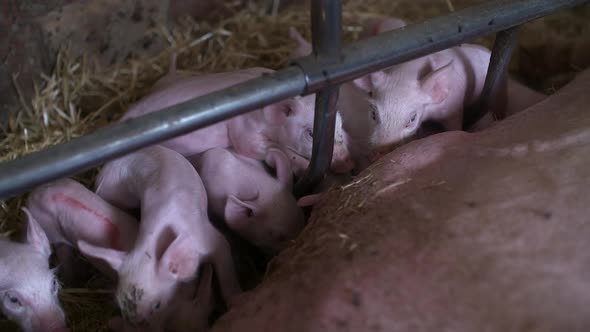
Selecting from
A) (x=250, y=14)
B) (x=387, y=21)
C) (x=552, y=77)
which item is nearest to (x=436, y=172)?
(x=387, y=21)

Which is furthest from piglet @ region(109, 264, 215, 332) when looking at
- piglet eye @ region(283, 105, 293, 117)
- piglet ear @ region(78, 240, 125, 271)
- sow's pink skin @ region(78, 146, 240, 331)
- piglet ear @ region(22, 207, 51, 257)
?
piglet eye @ region(283, 105, 293, 117)

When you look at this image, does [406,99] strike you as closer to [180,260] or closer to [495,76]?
[495,76]

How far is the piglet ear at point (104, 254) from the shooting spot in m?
1.86

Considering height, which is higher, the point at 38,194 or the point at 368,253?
the point at 368,253

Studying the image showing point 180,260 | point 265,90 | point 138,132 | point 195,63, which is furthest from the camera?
point 195,63

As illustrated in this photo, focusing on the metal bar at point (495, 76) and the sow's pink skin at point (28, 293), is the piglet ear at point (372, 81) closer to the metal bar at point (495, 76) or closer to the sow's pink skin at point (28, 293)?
the metal bar at point (495, 76)

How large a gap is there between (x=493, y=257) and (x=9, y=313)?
1527mm

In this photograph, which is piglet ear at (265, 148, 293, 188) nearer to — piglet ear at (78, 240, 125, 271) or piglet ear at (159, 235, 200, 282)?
piglet ear at (159, 235, 200, 282)

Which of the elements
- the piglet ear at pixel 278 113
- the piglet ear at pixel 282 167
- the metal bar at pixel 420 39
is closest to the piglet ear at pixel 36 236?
the piglet ear at pixel 282 167

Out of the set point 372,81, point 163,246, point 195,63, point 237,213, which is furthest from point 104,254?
point 195,63

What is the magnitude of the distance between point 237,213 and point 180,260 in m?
0.33

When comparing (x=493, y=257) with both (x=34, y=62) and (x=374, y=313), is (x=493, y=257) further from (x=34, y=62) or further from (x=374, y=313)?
(x=34, y=62)

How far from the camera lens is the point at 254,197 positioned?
2.27 meters

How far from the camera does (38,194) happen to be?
7.28ft
